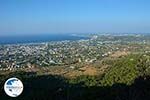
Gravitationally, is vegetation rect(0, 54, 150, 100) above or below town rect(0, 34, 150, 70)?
above

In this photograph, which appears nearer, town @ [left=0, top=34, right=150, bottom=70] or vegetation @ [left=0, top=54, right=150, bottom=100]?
vegetation @ [left=0, top=54, right=150, bottom=100]

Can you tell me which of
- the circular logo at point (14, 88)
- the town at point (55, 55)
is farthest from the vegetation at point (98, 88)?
the town at point (55, 55)

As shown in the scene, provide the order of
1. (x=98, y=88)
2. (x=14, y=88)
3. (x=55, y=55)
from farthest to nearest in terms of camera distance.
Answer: (x=55, y=55) → (x=98, y=88) → (x=14, y=88)

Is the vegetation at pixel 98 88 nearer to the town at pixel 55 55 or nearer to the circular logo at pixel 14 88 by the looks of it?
the circular logo at pixel 14 88

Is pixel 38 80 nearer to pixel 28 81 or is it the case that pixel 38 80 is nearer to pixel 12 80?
pixel 28 81

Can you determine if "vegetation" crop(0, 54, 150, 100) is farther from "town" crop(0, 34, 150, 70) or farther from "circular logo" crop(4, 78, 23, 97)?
Answer: "town" crop(0, 34, 150, 70)

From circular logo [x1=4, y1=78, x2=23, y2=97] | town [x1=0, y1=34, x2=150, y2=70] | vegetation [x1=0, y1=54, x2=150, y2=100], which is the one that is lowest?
town [x1=0, y1=34, x2=150, y2=70]

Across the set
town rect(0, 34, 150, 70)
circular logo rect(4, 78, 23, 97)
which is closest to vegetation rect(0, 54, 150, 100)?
circular logo rect(4, 78, 23, 97)

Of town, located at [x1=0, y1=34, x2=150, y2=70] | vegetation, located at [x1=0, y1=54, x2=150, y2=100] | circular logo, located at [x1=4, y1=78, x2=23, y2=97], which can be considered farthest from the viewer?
town, located at [x1=0, y1=34, x2=150, y2=70]

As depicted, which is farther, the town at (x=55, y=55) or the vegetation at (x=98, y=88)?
the town at (x=55, y=55)

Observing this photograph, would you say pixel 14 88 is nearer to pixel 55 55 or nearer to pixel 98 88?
pixel 98 88

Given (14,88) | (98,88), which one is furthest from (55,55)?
(14,88)
